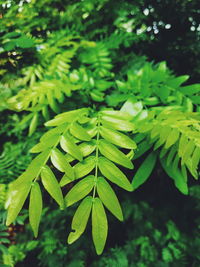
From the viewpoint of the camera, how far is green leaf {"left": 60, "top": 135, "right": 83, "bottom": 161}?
2.67 ft

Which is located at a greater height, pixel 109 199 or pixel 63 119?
pixel 63 119

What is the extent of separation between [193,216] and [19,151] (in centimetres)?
133

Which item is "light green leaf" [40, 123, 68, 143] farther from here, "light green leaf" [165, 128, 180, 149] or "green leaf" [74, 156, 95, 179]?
"light green leaf" [165, 128, 180, 149]

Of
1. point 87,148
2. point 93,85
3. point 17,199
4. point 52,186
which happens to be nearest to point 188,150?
point 87,148

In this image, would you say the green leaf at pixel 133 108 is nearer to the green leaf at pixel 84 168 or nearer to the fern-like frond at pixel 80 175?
the fern-like frond at pixel 80 175

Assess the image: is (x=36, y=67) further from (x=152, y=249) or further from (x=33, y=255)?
(x=152, y=249)

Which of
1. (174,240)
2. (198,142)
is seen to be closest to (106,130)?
(198,142)

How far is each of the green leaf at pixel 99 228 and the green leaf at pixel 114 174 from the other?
0.10 meters

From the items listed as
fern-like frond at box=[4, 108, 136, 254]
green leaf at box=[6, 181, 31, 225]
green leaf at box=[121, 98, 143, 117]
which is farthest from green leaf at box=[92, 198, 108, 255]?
green leaf at box=[121, 98, 143, 117]

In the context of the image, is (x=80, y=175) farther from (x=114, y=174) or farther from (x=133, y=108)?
(x=133, y=108)

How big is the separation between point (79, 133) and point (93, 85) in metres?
0.67

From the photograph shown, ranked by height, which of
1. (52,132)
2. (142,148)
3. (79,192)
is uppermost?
(52,132)

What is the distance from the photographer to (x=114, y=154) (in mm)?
828

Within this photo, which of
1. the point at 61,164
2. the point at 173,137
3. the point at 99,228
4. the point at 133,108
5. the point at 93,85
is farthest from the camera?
the point at 93,85
